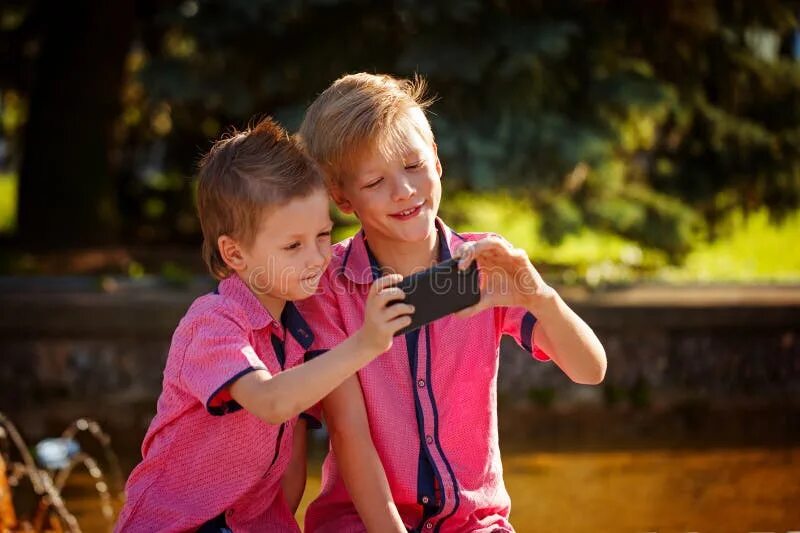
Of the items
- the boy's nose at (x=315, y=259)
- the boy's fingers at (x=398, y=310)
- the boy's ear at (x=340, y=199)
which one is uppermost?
the boy's ear at (x=340, y=199)

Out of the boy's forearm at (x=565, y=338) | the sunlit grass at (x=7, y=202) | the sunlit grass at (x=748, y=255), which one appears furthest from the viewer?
the sunlit grass at (x=7, y=202)

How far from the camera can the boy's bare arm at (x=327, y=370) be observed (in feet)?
6.68

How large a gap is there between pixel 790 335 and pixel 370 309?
4983mm

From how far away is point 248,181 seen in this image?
226 cm

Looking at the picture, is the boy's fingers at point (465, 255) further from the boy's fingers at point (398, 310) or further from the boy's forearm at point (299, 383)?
the boy's forearm at point (299, 383)

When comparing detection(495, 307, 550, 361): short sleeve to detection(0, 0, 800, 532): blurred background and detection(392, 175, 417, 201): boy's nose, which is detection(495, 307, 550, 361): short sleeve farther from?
detection(0, 0, 800, 532): blurred background

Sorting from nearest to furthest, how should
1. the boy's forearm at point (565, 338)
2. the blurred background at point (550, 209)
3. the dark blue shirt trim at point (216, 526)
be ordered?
the dark blue shirt trim at point (216, 526), the boy's forearm at point (565, 338), the blurred background at point (550, 209)

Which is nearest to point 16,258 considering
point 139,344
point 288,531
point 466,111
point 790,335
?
point 139,344

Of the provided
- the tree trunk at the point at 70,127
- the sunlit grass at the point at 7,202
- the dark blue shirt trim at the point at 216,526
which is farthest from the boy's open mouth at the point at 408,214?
the sunlit grass at the point at 7,202

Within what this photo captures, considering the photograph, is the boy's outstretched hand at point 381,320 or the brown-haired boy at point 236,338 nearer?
the boy's outstretched hand at point 381,320

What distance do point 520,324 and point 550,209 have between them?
15.3 ft

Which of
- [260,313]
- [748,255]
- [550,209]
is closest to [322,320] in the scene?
[260,313]

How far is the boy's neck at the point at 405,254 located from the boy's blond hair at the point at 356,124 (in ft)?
0.59

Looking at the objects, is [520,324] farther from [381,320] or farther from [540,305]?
[381,320]
